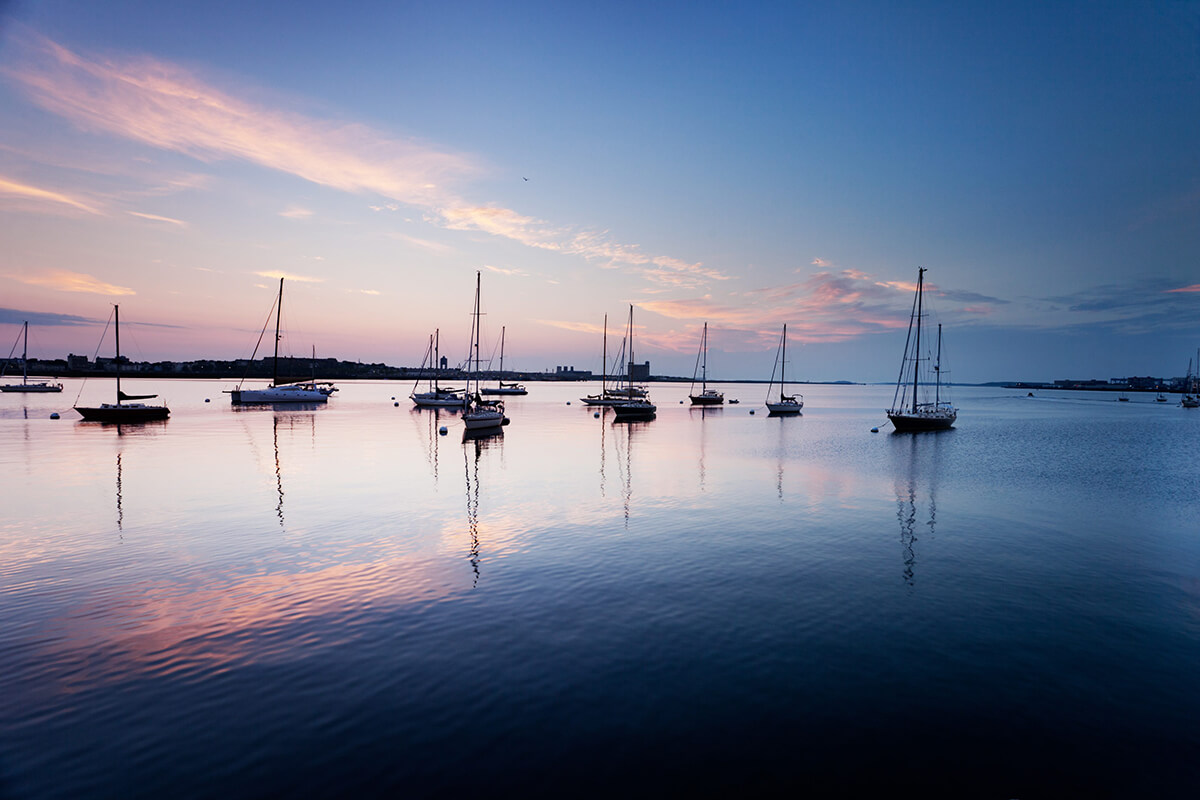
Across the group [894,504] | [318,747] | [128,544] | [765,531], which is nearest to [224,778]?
[318,747]

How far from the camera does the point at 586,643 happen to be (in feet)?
35.9

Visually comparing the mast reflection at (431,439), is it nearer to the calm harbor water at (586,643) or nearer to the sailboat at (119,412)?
the calm harbor water at (586,643)

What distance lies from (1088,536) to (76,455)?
54286 millimetres

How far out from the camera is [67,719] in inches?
318

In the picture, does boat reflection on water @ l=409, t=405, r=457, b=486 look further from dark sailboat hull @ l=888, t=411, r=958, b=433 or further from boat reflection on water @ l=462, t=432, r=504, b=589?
dark sailboat hull @ l=888, t=411, r=958, b=433

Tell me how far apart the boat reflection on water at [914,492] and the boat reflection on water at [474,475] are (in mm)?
12197

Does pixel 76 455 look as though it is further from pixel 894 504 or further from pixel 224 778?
pixel 894 504

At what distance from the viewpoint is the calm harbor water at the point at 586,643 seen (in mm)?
7484

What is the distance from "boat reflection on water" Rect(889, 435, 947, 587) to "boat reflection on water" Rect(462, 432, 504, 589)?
12.2 metres

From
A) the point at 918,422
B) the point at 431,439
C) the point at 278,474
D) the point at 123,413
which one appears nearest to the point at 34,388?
the point at 123,413

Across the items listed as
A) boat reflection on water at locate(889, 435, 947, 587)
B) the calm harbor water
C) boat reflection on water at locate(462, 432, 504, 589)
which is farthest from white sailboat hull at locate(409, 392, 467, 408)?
boat reflection on water at locate(889, 435, 947, 587)

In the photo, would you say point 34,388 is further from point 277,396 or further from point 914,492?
point 914,492

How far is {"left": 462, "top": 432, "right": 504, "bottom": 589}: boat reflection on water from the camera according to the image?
1669 cm

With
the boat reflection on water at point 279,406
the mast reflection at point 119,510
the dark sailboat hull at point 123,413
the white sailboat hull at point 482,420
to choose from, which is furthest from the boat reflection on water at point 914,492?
the boat reflection on water at point 279,406
